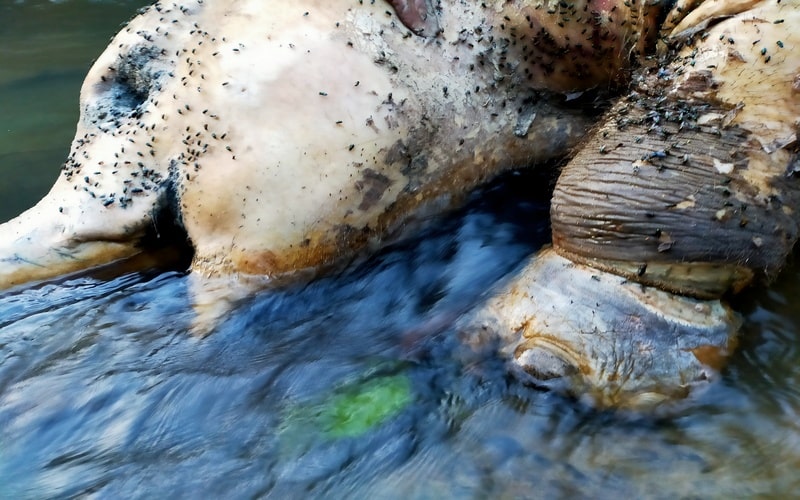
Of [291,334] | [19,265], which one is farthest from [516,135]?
[19,265]

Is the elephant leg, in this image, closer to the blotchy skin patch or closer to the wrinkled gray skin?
the wrinkled gray skin

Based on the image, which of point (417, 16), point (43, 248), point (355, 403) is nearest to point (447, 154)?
point (417, 16)

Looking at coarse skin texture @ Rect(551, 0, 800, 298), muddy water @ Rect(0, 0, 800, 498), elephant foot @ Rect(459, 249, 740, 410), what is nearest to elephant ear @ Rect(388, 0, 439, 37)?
muddy water @ Rect(0, 0, 800, 498)

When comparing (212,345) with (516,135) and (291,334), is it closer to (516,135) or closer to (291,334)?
(291,334)

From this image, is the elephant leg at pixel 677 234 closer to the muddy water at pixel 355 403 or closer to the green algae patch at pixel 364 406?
the muddy water at pixel 355 403

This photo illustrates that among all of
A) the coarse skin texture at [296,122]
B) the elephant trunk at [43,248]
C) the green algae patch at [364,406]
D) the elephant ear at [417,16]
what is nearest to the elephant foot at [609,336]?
the green algae patch at [364,406]

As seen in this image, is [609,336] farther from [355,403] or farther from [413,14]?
[413,14]
